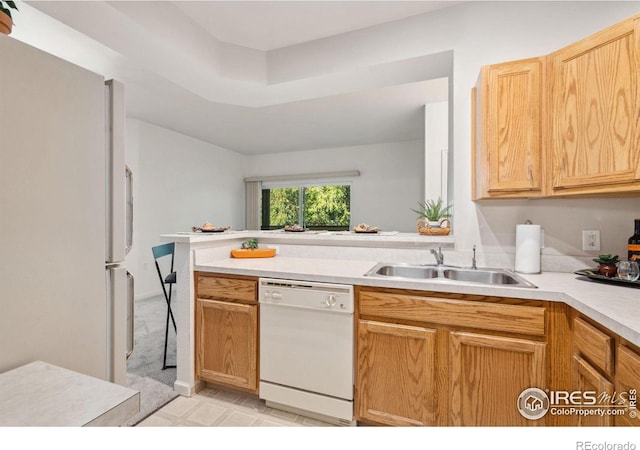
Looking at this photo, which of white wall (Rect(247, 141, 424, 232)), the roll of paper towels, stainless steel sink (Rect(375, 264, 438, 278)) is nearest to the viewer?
the roll of paper towels

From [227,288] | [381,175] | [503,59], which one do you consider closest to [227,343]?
[227,288]

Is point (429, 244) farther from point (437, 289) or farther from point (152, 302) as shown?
point (152, 302)

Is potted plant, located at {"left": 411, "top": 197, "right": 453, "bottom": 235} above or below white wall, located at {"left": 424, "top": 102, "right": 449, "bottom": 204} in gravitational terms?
below

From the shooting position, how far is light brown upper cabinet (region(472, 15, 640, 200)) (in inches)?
54.6

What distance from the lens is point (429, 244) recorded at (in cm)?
216

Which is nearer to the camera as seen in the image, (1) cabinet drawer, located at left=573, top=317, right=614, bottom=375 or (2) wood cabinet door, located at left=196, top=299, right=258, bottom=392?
(1) cabinet drawer, located at left=573, top=317, right=614, bottom=375

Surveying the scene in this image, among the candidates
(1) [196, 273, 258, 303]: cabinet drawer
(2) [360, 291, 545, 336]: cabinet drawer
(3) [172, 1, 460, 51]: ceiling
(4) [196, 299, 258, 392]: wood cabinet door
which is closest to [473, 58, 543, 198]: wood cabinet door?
(2) [360, 291, 545, 336]: cabinet drawer

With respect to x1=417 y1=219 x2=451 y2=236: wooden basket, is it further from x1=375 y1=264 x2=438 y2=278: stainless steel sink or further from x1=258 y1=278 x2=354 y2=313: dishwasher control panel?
x1=258 y1=278 x2=354 y2=313: dishwasher control panel

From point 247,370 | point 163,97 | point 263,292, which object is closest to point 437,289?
point 263,292

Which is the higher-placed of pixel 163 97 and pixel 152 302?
pixel 163 97

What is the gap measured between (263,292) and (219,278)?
0.36 m

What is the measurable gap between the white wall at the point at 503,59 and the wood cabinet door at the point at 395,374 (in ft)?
2.75

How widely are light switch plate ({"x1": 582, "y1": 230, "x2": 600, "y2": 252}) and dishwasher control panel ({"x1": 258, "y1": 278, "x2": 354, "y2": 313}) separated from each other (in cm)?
145

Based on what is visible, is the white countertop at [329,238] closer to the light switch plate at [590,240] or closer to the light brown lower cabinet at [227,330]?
the light brown lower cabinet at [227,330]
